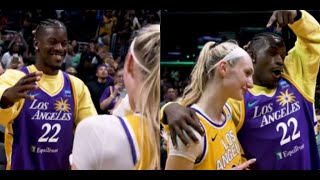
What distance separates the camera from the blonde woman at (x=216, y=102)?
130 inches

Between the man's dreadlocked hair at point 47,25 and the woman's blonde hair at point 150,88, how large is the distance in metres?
0.70

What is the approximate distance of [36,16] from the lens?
361 cm

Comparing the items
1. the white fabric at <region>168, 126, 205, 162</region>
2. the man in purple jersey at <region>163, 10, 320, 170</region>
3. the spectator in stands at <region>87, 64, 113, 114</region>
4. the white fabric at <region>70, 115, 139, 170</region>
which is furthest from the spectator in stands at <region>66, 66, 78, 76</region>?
the white fabric at <region>70, 115, 139, 170</region>

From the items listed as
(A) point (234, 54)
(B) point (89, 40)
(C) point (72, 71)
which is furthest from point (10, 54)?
(A) point (234, 54)

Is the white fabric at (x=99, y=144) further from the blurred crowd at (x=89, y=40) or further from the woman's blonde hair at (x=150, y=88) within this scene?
the blurred crowd at (x=89, y=40)

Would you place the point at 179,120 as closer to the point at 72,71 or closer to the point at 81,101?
the point at 81,101

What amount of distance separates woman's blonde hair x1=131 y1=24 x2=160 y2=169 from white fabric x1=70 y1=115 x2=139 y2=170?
0.25m

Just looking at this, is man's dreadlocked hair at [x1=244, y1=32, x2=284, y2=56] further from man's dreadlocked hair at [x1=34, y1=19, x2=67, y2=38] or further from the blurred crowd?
man's dreadlocked hair at [x1=34, y1=19, x2=67, y2=38]

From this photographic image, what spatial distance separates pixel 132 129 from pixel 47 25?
1425 mm

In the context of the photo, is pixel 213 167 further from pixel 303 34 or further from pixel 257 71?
pixel 303 34

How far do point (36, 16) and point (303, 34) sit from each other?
169 centimetres

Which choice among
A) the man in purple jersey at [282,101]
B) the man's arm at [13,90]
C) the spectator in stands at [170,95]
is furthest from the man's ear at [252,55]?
the man's arm at [13,90]

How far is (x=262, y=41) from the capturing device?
3.59m
